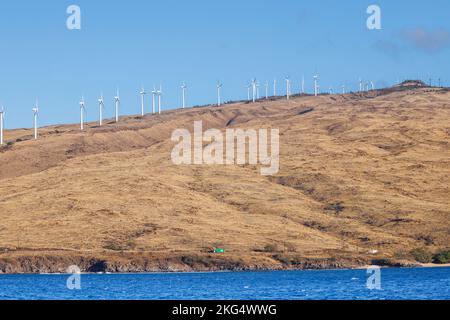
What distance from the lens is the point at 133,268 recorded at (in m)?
140

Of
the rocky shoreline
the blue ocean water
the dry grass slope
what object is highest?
the blue ocean water

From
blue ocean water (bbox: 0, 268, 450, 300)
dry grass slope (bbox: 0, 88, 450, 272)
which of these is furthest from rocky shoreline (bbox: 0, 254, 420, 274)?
blue ocean water (bbox: 0, 268, 450, 300)

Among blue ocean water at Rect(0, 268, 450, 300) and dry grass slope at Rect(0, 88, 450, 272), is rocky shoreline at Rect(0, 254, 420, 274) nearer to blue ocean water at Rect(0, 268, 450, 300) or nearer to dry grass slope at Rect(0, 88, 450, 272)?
dry grass slope at Rect(0, 88, 450, 272)

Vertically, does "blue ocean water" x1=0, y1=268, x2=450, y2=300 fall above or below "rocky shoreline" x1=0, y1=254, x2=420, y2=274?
above

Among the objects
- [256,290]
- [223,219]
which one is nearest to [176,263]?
[223,219]

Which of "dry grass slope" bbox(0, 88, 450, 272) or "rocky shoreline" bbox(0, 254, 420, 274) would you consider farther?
"dry grass slope" bbox(0, 88, 450, 272)

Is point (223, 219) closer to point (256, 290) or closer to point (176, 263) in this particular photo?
point (176, 263)

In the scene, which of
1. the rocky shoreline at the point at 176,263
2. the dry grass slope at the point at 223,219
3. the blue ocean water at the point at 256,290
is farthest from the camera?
the dry grass slope at the point at 223,219

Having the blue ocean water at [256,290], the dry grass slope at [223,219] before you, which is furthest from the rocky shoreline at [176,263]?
the blue ocean water at [256,290]

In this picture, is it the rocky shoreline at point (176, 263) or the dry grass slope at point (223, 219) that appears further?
the dry grass slope at point (223, 219)

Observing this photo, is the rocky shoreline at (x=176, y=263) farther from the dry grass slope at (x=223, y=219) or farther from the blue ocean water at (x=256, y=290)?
the blue ocean water at (x=256, y=290)

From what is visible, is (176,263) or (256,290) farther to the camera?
(176,263)

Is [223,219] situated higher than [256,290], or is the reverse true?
[256,290]
